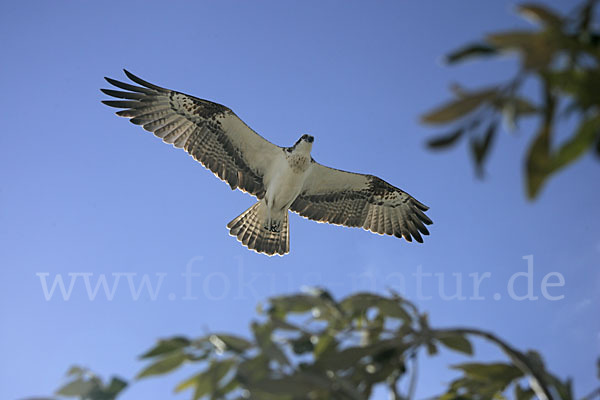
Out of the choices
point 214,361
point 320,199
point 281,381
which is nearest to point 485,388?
point 281,381

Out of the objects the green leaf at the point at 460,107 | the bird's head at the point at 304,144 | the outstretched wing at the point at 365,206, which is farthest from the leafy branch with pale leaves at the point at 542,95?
the outstretched wing at the point at 365,206

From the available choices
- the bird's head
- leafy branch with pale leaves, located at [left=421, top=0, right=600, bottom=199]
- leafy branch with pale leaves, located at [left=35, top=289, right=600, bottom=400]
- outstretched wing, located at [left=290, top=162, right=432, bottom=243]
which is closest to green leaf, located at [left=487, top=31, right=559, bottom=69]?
leafy branch with pale leaves, located at [left=421, top=0, right=600, bottom=199]

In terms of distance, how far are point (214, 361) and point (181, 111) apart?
6863 millimetres

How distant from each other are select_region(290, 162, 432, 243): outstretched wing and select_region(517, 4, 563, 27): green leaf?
7.78 meters

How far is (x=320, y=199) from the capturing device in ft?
Result: 30.0

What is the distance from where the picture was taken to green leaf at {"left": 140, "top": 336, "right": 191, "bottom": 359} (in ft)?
5.67

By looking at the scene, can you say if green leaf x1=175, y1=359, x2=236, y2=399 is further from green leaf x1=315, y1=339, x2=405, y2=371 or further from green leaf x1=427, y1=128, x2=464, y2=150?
green leaf x1=427, y1=128, x2=464, y2=150

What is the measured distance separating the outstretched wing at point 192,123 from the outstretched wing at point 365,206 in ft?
3.39

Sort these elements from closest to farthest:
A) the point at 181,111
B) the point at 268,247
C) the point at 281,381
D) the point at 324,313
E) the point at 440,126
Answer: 1. the point at 440,126
2. the point at 281,381
3. the point at 324,313
4. the point at 181,111
5. the point at 268,247

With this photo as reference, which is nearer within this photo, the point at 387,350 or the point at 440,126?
the point at 440,126

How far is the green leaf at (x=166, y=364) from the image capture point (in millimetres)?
1785

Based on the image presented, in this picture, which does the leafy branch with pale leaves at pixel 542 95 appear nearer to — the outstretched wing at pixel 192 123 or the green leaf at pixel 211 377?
the green leaf at pixel 211 377

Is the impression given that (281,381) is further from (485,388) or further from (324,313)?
(485,388)

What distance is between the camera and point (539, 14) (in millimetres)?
1108
